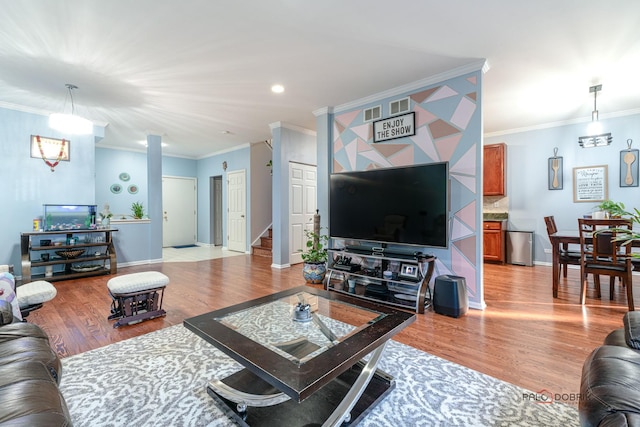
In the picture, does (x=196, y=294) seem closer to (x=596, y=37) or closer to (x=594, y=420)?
(x=594, y=420)

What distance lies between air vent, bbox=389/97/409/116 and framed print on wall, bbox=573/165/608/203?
143 inches

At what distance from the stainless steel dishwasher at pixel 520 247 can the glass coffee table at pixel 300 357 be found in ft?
15.7

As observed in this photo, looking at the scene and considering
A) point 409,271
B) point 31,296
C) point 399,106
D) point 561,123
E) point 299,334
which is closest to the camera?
point 299,334

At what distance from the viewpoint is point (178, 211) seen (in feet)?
26.5

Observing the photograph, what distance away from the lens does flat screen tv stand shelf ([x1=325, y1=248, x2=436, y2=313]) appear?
10.3ft

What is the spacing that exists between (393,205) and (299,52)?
1.93m

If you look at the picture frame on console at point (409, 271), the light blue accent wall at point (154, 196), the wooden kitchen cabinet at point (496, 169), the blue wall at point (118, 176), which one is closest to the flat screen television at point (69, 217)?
the light blue accent wall at point (154, 196)

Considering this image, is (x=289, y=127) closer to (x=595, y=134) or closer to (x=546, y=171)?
(x=595, y=134)

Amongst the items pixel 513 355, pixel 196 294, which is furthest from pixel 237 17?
pixel 513 355

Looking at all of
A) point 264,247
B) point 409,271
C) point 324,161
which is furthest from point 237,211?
point 409,271

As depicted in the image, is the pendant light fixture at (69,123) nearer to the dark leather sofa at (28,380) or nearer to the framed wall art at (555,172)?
the dark leather sofa at (28,380)

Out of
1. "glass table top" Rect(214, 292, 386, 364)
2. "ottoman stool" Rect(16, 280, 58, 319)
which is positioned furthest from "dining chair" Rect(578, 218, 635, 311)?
"ottoman stool" Rect(16, 280, 58, 319)

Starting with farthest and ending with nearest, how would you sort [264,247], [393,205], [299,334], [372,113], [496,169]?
1. [264,247]
2. [496,169]
3. [372,113]
4. [393,205]
5. [299,334]

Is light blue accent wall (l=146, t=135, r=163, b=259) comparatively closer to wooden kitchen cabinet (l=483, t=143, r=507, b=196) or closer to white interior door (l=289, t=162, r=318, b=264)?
white interior door (l=289, t=162, r=318, b=264)
